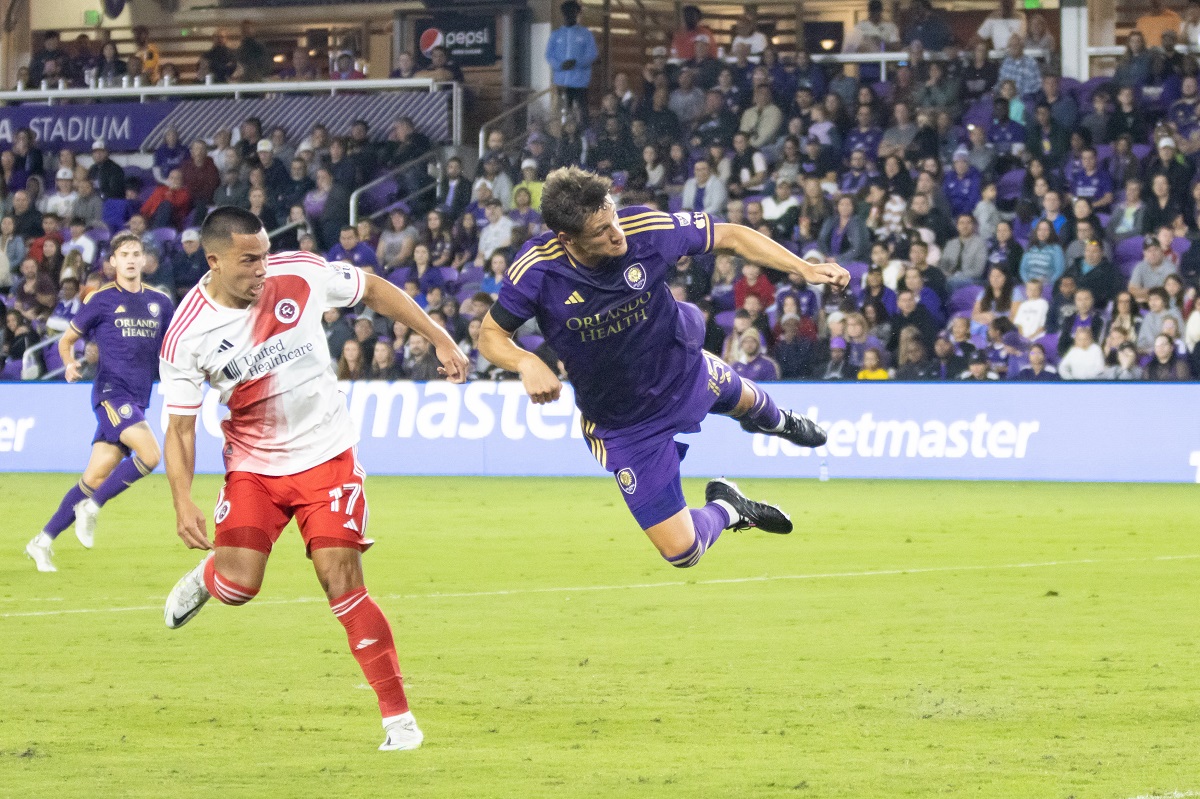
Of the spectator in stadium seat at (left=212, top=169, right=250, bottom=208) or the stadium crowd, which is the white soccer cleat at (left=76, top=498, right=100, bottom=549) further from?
the spectator in stadium seat at (left=212, top=169, right=250, bottom=208)

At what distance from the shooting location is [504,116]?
27.2 metres

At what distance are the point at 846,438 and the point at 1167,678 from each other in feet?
36.8

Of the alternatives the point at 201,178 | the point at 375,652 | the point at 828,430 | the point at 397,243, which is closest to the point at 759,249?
the point at 375,652

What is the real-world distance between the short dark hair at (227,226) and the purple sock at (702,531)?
261 centimetres

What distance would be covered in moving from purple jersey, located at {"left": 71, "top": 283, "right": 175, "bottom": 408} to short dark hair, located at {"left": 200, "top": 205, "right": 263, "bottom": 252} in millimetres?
6281

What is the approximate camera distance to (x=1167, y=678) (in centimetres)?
825

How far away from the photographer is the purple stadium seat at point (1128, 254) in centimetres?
2055

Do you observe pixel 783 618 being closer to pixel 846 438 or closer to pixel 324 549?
pixel 324 549

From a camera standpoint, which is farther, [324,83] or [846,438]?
[324,83]

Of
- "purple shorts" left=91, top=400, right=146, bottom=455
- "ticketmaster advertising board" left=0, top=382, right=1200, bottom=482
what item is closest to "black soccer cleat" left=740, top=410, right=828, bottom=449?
"purple shorts" left=91, top=400, right=146, bottom=455

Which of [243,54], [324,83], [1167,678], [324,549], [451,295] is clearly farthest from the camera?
[243,54]

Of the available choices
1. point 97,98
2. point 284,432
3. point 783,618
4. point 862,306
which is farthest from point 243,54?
point 284,432

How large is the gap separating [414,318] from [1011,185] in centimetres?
1590

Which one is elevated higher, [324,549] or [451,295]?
[324,549]
